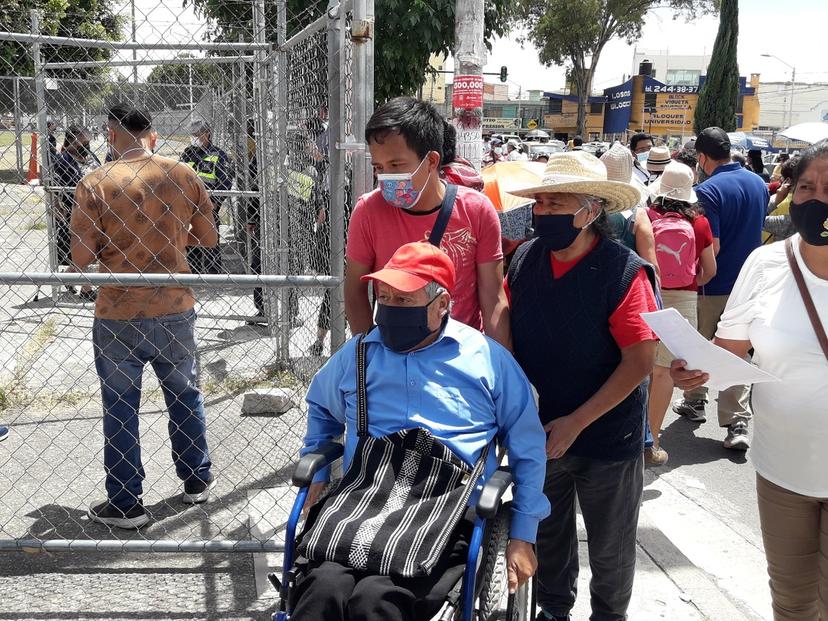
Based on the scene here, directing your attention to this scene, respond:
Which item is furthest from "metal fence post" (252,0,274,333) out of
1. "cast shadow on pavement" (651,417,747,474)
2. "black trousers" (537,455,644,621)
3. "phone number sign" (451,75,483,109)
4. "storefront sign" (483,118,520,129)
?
"storefront sign" (483,118,520,129)

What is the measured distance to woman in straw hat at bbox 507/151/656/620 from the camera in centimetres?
260

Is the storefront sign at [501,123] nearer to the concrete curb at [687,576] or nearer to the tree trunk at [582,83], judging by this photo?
the tree trunk at [582,83]

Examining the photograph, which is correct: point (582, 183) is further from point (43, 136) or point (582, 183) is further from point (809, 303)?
point (43, 136)

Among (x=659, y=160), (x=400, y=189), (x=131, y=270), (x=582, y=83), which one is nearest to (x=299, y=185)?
(x=131, y=270)

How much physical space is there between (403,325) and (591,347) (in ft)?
2.12

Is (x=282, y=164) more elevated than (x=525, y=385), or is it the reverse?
(x=282, y=164)

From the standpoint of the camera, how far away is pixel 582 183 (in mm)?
2559

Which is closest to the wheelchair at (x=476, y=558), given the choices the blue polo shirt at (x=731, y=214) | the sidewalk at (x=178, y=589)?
the sidewalk at (x=178, y=589)

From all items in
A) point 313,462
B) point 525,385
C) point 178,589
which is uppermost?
point 525,385

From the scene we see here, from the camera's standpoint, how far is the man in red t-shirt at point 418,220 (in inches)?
112

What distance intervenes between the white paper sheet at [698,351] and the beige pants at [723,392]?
10.4 feet

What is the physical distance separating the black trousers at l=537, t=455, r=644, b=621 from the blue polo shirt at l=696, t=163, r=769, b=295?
323cm

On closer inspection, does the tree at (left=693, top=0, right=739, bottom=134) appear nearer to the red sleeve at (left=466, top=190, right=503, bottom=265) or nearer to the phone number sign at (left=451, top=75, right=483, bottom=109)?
the phone number sign at (left=451, top=75, right=483, bottom=109)

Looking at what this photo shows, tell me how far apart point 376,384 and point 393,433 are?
18cm
